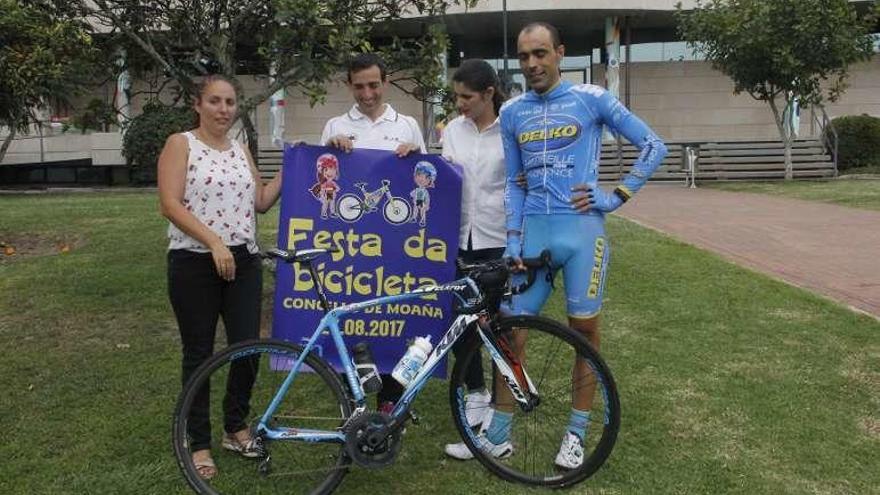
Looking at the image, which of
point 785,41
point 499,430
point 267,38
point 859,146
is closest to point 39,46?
point 267,38

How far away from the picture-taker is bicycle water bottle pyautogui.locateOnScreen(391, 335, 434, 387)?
332cm

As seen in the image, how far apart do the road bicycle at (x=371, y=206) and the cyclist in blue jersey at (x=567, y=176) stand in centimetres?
64

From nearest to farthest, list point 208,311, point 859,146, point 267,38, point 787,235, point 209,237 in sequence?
point 209,237 < point 208,311 < point 267,38 < point 787,235 < point 859,146

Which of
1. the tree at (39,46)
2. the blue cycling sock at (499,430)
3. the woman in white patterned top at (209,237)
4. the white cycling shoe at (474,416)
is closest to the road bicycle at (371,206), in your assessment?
the woman in white patterned top at (209,237)

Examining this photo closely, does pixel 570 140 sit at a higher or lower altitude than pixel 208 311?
higher

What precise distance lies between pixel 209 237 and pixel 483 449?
5.04ft

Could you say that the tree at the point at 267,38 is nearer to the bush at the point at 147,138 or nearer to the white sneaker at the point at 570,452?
the white sneaker at the point at 570,452

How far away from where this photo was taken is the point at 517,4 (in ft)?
78.0

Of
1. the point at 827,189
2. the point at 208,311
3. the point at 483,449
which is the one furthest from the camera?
the point at 827,189

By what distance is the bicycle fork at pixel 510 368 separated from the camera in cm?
334

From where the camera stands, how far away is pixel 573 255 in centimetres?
340

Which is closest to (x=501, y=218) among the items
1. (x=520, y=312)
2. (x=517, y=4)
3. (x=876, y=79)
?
(x=520, y=312)

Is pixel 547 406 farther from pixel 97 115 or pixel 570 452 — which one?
pixel 97 115

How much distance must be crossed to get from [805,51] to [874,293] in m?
13.0
